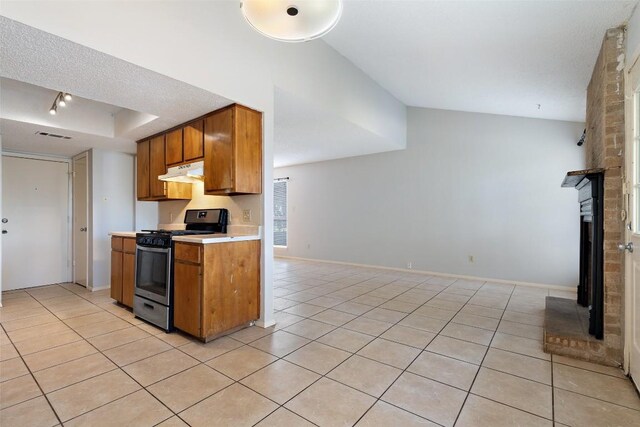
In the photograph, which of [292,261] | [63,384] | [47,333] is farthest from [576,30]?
[292,261]

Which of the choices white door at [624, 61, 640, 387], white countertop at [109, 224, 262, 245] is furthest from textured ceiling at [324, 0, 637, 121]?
white countertop at [109, 224, 262, 245]

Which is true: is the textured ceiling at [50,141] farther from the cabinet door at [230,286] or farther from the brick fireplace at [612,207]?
the brick fireplace at [612,207]

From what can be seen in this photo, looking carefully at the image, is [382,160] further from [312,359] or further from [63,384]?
[63,384]

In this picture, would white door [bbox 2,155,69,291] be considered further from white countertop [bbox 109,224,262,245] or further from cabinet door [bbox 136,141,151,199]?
white countertop [bbox 109,224,262,245]

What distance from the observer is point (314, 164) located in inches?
291

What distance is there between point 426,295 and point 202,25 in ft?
13.2

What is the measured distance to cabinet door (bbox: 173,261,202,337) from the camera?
8.81ft

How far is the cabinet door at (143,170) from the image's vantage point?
4.20m

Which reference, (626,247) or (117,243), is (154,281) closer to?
(117,243)

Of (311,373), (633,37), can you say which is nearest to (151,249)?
(311,373)

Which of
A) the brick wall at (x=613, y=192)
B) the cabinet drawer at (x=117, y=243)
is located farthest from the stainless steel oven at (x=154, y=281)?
the brick wall at (x=613, y=192)

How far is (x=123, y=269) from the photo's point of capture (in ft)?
12.2

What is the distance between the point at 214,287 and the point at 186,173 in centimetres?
Answer: 141

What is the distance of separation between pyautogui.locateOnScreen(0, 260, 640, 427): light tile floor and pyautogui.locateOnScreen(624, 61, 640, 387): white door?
225mm
